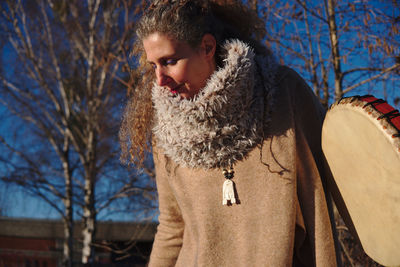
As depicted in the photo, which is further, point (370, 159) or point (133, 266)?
point (133, 266)

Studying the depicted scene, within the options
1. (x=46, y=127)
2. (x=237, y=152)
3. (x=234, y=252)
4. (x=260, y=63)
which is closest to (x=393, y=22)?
(x=260, y=63)

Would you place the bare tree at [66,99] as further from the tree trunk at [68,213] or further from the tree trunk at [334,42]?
the tree trunk at [334,42]

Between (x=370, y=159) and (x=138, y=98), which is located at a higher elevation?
(x=138, y=98)

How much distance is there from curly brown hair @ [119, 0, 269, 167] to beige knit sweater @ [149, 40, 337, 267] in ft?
0.44

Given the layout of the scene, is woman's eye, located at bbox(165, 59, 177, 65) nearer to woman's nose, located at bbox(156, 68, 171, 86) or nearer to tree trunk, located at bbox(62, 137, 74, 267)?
woman's nose, located at bbox(156, 68, 171, 86)

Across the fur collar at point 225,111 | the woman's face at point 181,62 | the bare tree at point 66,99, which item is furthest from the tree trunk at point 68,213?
the woman's face at point 181,62

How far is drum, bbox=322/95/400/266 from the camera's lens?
3.98 ft

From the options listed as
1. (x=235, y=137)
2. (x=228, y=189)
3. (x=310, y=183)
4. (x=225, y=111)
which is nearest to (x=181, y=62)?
(x=225, y=111)

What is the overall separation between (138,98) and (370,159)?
99cm

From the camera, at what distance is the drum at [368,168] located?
121cm

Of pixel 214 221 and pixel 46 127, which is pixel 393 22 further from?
pixel 46 127

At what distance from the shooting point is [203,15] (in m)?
1.65

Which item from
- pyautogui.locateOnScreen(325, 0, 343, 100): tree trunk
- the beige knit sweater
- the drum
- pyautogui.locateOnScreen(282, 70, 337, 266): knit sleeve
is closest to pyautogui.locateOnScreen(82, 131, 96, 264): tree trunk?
pyautogui.locateOnScreen(325, 0, 343, 100): tree trunk

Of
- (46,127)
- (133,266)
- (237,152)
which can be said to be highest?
(46,127)
